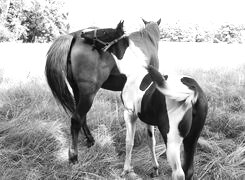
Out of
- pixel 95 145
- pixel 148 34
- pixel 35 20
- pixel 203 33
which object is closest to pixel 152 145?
pixel 95 145

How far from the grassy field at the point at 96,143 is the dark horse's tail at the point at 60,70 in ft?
1.18

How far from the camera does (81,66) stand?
9.16 ft

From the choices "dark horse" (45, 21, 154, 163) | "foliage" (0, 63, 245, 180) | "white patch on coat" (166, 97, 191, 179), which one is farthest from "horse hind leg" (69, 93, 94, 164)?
"white patch on coat" (166, 97, 191, 179)

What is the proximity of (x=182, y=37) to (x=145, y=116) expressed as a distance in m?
14.1

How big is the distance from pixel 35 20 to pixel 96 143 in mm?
20666

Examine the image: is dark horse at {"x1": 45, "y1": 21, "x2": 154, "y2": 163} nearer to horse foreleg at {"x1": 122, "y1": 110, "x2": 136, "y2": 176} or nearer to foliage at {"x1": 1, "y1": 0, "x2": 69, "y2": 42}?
horse foreleg at {"x1": 122, "y1": 110, "x2": 136, "y2": 176}

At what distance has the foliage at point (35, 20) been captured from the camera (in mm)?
19672

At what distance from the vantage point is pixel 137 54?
250 centimetres

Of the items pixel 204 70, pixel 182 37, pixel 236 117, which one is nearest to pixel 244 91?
pixel 236 117

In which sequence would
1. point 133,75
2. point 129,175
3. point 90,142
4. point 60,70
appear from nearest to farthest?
point 133,75, point 129,175, point 60,70, point 90,142

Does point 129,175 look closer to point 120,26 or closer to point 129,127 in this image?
point 129,127

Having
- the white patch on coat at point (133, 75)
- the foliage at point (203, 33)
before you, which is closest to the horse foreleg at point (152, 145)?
the white patch on coat at point (133, 75)

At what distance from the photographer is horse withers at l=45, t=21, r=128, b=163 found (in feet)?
9.09

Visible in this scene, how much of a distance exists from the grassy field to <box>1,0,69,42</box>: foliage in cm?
1631
